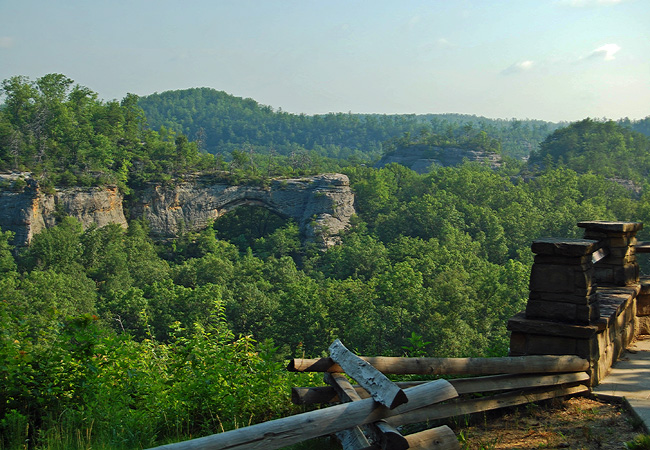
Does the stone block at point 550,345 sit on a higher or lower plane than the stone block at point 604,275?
lower

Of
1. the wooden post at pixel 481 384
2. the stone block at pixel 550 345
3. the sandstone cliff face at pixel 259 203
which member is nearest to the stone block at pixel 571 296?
the stone block at pixel 550 345

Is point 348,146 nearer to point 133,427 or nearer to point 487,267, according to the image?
point 487,267

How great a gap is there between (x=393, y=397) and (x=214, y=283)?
132 feet

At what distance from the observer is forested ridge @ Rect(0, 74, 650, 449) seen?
17.0ft

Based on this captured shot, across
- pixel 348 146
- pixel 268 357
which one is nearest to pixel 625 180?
pixel 268 357

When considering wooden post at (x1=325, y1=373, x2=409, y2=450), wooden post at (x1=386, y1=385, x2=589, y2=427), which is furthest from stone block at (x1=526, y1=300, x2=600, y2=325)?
wooden post at (x1=325, y1=373, x2=409, y2=450)

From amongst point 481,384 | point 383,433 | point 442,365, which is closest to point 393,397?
point 383,433

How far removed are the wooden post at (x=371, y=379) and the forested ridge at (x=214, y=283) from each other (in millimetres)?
1087

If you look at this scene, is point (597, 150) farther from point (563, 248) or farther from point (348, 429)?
point (348, 429)

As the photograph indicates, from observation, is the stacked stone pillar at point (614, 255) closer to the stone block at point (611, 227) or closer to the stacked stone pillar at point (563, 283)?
the stone block at point (611, 227)

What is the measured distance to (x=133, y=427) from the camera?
187 inches

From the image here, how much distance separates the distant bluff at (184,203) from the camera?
4584 cm

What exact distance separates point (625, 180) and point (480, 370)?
253ft

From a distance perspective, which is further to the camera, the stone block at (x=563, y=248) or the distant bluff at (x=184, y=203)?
the distant bluff at (x=184, y=203)
